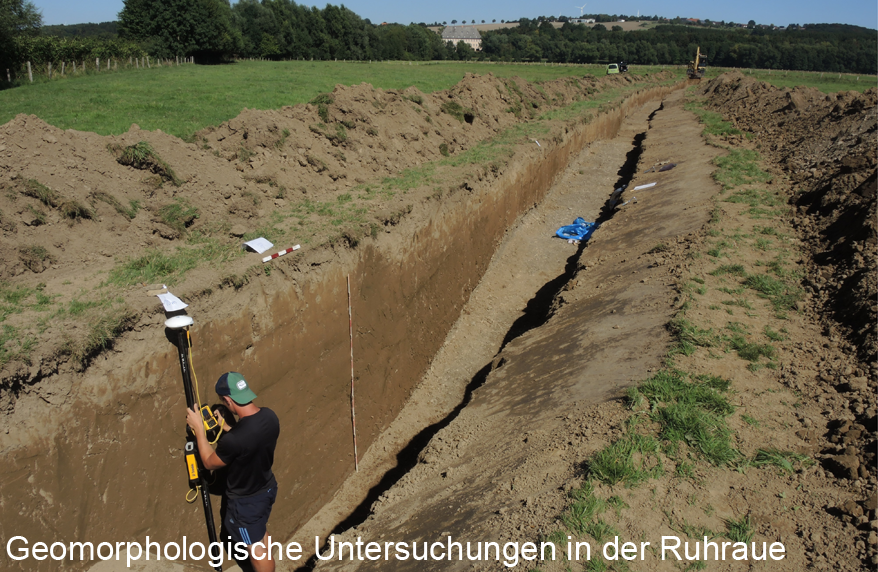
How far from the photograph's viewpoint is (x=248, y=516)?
4.43m

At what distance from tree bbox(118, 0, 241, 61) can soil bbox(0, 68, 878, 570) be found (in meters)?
41.8

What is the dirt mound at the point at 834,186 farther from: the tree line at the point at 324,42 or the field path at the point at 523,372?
the tree line at the point at 324,42

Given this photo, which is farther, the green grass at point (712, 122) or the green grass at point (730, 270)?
the green grass at point (712, 122)

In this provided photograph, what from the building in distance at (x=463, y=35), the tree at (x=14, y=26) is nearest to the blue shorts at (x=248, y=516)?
the tree at (x=14, y=26)

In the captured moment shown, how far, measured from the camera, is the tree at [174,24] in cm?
4444

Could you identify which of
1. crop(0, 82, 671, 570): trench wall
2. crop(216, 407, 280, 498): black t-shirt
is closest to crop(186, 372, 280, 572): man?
crop(216, 407, 280, 498): black t-shirt

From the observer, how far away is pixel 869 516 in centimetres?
345

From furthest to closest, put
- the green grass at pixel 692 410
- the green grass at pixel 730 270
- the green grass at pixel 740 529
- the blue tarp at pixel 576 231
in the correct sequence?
the blue tarp at pixel 576 231
the green grass at pixel 730 270
the green grass at pixel 692 410
the green grass at pixel 740 529

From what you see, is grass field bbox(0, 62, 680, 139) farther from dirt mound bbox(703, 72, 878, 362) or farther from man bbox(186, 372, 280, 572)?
dirt mound bbox(703, 72, 878, 362)

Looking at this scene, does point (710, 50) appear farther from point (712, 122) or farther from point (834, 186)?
point (834, 186)

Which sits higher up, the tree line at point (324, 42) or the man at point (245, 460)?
the tree line at point (324, 42)

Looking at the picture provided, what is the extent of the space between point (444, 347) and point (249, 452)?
5.38m

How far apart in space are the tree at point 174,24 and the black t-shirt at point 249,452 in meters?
48.5

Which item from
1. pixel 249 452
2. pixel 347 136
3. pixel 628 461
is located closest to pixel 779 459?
pixel 628 461
